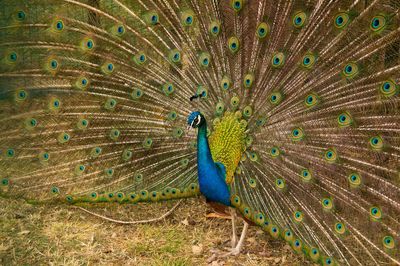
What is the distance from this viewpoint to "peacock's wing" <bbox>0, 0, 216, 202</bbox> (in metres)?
2.95

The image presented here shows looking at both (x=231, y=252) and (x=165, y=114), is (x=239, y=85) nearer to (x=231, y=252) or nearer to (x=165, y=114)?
(x=165, y=114)

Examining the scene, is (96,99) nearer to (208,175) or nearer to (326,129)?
(208,175)

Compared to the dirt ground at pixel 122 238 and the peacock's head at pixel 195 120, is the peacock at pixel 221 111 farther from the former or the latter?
the dirt ground at pixel 122 238

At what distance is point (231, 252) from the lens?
10.5ft

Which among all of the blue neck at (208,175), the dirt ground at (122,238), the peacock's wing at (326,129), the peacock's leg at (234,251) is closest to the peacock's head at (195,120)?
the blue neck at (208,175)

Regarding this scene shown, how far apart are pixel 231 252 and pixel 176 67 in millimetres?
1467

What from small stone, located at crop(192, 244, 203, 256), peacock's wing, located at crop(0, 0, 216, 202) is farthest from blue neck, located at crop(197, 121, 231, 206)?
small stone, located at crop(192, 244, 203, 256)

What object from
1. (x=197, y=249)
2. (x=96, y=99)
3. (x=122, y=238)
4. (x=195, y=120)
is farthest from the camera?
(x=122, y=238)

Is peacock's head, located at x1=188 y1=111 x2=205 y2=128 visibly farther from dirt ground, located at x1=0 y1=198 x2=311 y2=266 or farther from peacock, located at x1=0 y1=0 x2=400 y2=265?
dirt ground, located at x1=0 y1=198 x2=311 y2=266

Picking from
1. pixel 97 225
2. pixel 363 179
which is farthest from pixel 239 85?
pixel 97 225

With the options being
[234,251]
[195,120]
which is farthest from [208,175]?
[234,251]

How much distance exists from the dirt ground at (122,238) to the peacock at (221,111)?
284 mm

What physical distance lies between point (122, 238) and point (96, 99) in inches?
45.5

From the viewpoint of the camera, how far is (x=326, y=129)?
8.65ft
